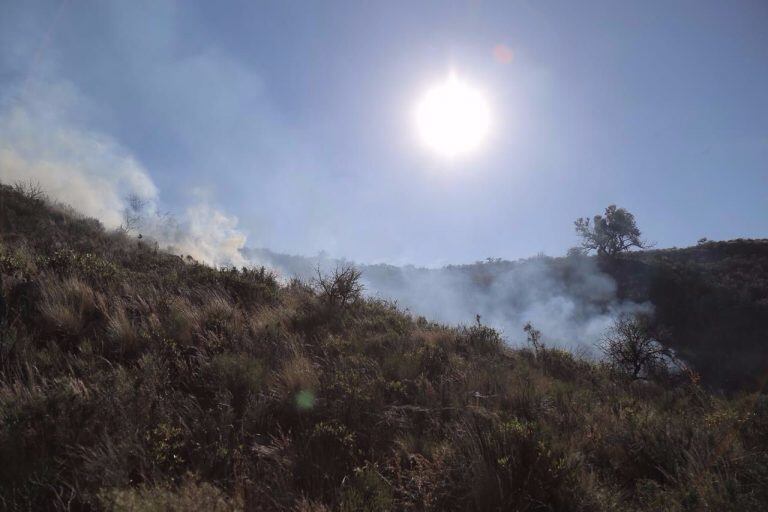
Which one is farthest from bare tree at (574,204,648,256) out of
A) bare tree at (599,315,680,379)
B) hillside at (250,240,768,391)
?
bare tree at (599,315,680,379)

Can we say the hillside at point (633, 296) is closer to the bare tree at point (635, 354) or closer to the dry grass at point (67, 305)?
the bare tree at point (635, 354)

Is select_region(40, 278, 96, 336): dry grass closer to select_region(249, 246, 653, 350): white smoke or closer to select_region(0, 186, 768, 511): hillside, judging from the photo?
select_region(0, 186, 768, 511): hillside

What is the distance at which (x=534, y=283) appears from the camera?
1745 inches

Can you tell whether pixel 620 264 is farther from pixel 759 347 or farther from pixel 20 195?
pixel 20 195

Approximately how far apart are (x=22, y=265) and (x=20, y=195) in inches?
377

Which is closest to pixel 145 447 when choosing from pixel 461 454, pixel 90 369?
pixel 90 369

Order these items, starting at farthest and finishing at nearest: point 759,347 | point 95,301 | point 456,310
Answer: point 456,310 < point 759,347 < point 95,301

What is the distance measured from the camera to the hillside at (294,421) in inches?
106

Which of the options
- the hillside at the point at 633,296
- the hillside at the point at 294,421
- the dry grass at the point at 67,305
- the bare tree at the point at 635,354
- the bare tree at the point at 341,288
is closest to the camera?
the hillside at the point at 294,421

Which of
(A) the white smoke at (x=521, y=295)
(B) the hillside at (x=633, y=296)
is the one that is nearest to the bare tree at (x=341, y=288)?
(B) the hillside at (x=633, y=296)

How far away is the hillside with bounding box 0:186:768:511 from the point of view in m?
2.70

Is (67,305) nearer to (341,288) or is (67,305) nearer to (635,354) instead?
(341,288)

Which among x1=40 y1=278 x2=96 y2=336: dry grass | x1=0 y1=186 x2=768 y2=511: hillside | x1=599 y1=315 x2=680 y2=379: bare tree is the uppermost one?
x1=40 y1=278 x2=96 y2=336: dry grass

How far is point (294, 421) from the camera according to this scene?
3766 mm
